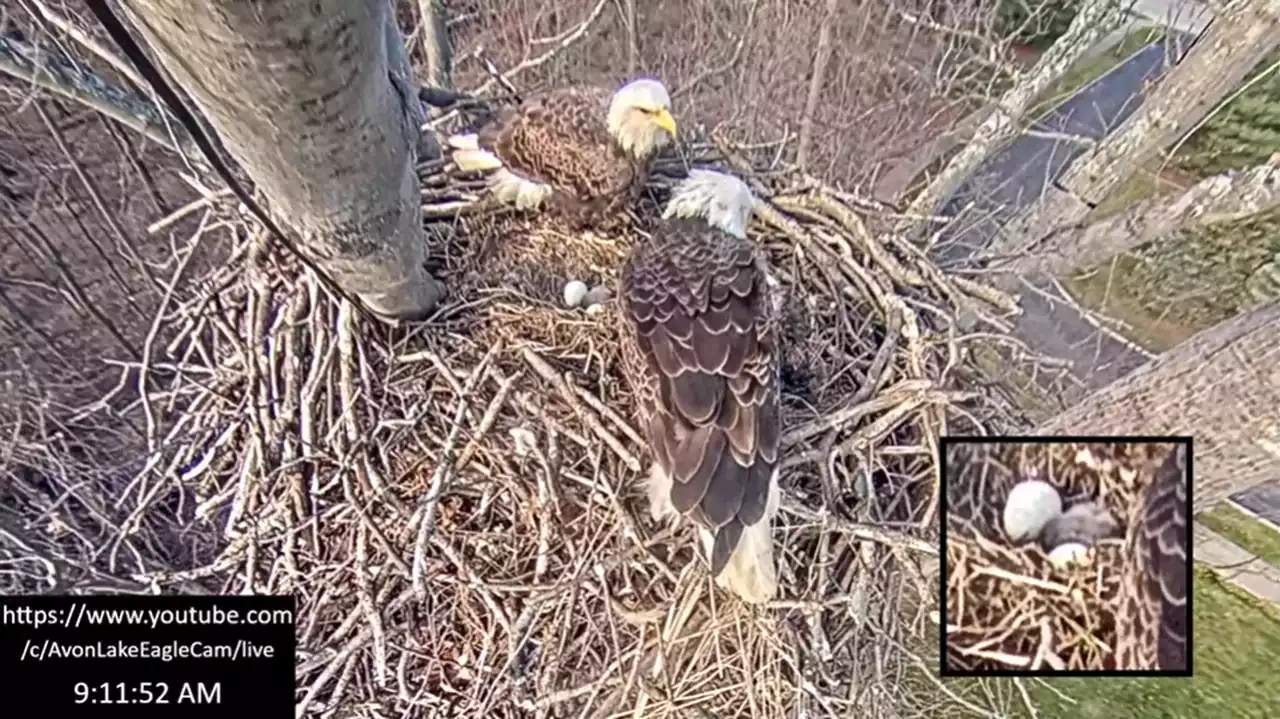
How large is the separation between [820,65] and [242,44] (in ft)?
2.87

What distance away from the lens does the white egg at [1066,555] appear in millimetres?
807

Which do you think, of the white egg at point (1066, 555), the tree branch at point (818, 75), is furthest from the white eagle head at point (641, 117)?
the white egg at point (1066, 555)

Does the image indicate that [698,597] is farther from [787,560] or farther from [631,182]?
[631,182]

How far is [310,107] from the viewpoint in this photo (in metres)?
0.49

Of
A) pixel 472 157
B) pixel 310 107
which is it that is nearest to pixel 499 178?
pixel 472 157

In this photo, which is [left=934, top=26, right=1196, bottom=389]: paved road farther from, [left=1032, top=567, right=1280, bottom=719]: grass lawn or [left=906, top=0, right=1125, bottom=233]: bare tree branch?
[left=1032, top=567, right=1280, bottom=719]: grass lawn

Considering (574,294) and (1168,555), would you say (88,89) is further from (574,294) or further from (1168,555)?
(1168,555)

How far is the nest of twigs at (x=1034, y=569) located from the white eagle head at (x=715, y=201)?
13.0 inches

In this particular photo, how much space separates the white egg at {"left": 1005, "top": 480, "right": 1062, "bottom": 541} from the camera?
803mm

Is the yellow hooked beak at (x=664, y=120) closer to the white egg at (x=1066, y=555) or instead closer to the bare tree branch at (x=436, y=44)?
the bare tree branch at (x=436, y=44)

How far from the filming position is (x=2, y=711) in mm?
849

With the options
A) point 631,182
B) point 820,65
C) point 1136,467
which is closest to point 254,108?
point 631,182

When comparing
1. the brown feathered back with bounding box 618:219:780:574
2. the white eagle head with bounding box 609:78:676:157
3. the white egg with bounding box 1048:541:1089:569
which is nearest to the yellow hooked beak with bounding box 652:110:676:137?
the white eagle head with bounding box 609:78:676:157

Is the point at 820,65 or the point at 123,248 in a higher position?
the point at 820,65
